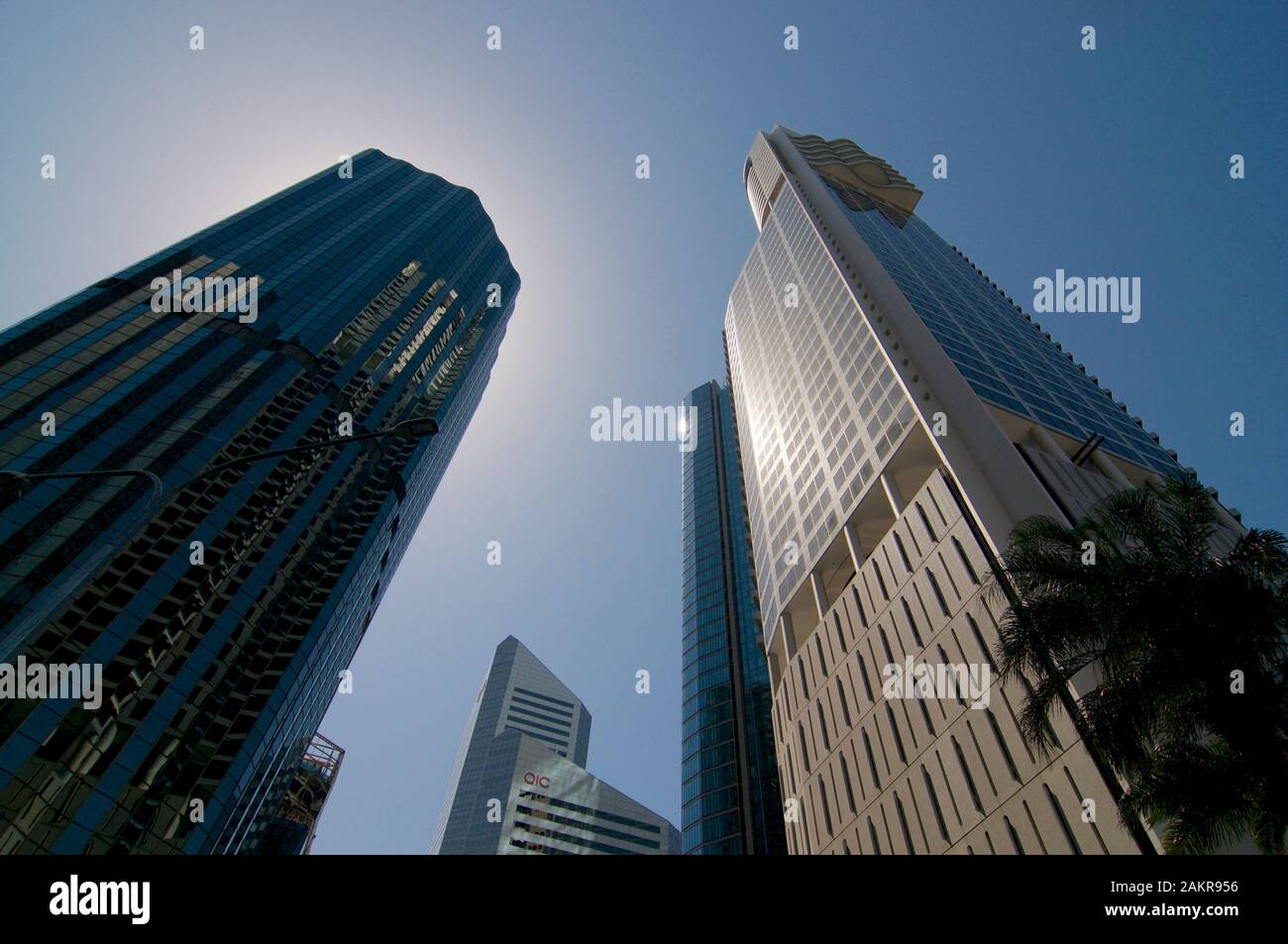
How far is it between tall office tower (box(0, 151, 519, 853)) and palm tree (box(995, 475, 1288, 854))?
35.7m

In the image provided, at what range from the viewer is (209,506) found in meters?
60.0

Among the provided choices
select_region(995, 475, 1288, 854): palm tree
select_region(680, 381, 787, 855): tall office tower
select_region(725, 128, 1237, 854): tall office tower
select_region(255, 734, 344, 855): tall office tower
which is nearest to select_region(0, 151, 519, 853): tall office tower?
select_region(255, 734, 344, 855): tall office tower

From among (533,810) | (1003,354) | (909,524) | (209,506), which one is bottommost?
(533,810)

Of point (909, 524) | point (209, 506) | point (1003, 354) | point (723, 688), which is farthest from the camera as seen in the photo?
point (723, 688)

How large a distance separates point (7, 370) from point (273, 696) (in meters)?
33.3

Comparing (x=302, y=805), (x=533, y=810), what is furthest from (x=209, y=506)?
(x=533, y=810)

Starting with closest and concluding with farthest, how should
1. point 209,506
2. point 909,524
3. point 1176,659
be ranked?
point 1176,659 < point 909,524 < point 209,506

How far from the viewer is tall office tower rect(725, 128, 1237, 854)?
28.0m

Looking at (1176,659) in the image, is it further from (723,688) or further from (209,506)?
(723,688)

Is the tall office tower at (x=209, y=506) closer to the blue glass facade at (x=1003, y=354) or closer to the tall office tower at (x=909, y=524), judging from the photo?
the tall office tower at (x=909, y=524)

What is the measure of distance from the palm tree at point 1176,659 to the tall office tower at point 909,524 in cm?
142

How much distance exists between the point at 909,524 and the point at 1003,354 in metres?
22.9

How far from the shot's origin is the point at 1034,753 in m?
26.2

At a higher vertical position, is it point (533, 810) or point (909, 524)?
point (909, 524)
